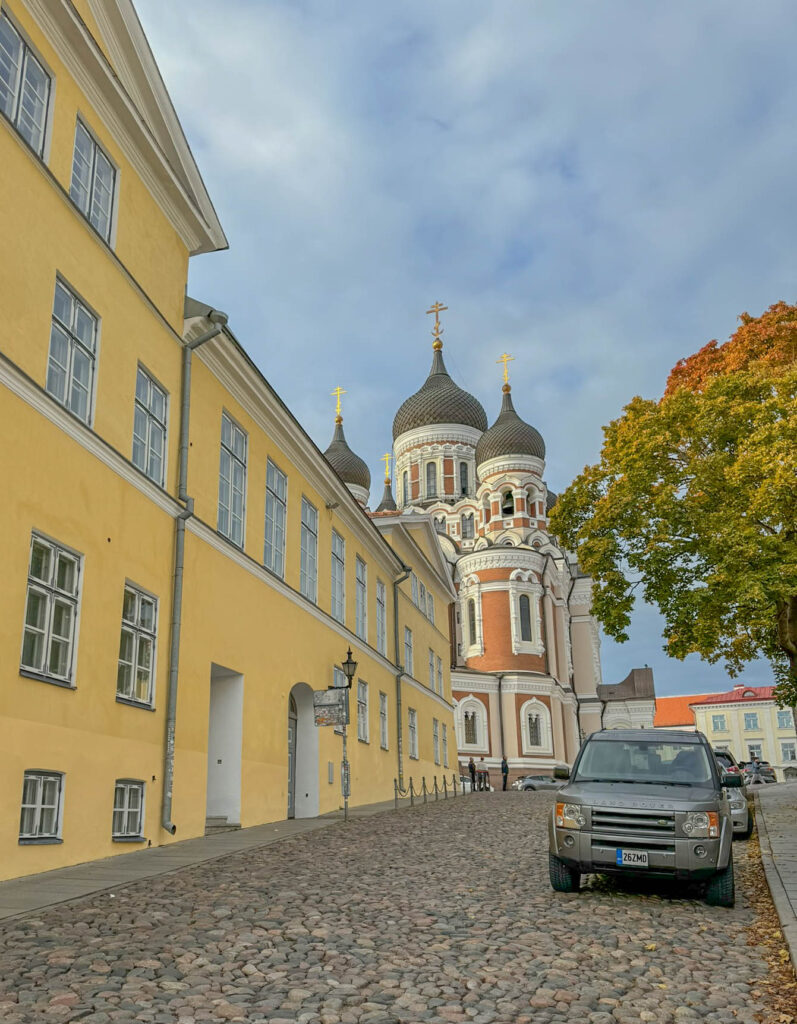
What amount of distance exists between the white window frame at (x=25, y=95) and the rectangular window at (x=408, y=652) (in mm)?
21226

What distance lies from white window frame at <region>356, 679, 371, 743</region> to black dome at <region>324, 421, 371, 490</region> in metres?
38.9

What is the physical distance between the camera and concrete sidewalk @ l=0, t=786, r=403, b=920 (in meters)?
8.55

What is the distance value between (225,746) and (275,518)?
4.72 metres

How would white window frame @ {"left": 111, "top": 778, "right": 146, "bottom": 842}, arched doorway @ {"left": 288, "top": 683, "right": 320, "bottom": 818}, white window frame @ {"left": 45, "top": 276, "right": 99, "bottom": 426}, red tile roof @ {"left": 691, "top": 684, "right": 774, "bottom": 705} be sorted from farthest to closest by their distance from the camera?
red tile roof @ {"left": 691, "top": 684, "right": 774, "bottom": 705}, arched doorway @ {"left": 288, "top": 683, "right": 320, "bottom": 818}, white window frame @ {"left": 111, "top": 778, "right": 146, "bottom": 842}, white window frame @ {"left": 45, "top": 276, "right": 99, "bottom": 426}

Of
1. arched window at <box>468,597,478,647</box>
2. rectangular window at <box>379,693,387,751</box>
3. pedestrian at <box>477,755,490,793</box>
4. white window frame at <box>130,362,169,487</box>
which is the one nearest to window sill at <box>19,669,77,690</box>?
white window frame at <box>130,362,169,487</box>

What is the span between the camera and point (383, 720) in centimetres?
2680

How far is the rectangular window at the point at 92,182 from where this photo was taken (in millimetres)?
12258

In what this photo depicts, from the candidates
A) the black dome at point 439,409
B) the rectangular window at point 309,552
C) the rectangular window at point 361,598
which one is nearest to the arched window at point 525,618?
the black dome at point 439,409

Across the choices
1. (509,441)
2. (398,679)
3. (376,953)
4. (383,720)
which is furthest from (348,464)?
(376,953)

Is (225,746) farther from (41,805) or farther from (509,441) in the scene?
(509,441)

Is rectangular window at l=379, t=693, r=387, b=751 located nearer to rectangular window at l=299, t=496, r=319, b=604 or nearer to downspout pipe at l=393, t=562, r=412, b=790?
downspout pipe at l=393, t=562, r=412, b=790

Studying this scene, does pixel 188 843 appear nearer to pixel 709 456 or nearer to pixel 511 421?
pixel 709 456

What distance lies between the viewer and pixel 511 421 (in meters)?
64.3

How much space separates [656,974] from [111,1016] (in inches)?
138
